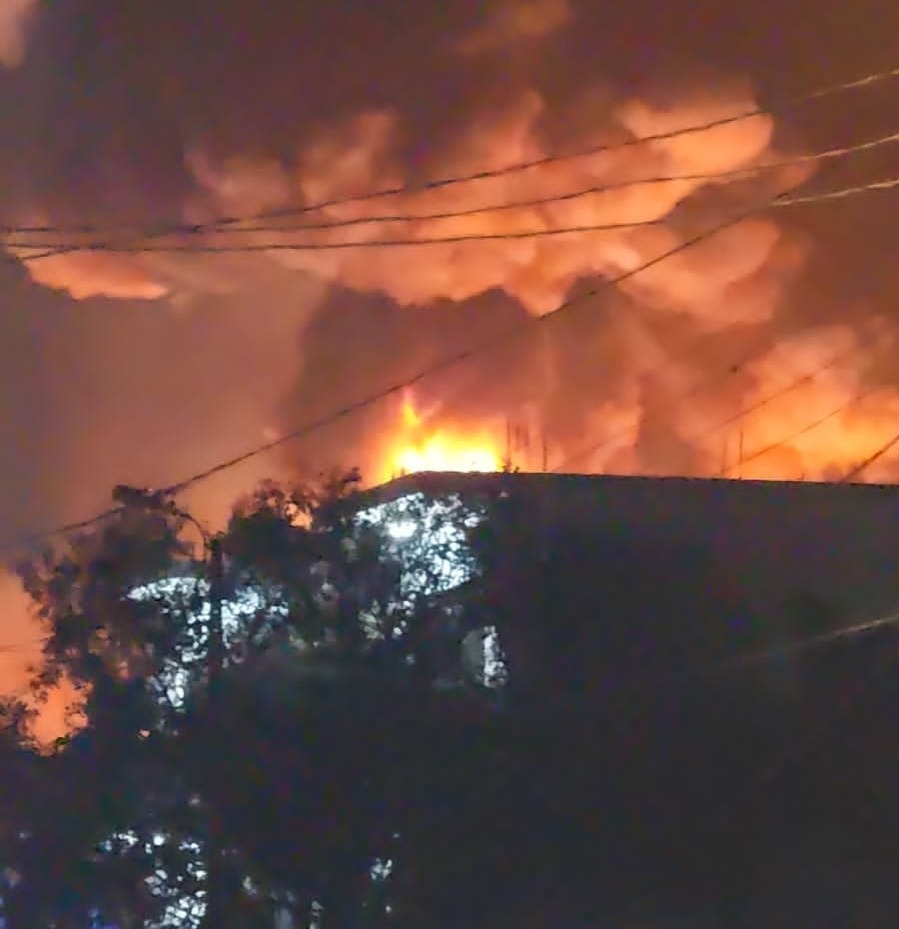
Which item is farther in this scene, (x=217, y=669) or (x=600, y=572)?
(x=600, y=572)

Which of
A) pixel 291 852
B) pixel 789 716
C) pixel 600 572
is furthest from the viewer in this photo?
pixel 600 572

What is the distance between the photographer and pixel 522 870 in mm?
13570

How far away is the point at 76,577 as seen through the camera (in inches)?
539

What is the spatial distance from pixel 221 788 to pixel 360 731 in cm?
126

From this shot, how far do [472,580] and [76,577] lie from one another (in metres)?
3.58

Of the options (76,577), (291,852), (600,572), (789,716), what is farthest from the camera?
(600,572)

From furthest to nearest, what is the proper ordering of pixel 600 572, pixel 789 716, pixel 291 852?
1. pixel 600 572
2. pixel 789 716
3. pixel 291 852

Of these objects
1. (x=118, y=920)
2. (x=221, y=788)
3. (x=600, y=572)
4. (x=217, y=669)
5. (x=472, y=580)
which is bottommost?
(x=118, y=920)

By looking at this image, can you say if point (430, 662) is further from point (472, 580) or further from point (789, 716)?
point (789, 716)

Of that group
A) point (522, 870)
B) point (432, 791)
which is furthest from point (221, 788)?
point (522, 870)

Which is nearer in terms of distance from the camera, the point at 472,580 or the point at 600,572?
the point at 472,580

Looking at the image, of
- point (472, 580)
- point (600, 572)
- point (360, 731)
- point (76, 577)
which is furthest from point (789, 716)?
point (76, 577)

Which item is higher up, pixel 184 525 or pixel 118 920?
pixel 184 525

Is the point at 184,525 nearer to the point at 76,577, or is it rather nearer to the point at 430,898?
the point at 76,577
